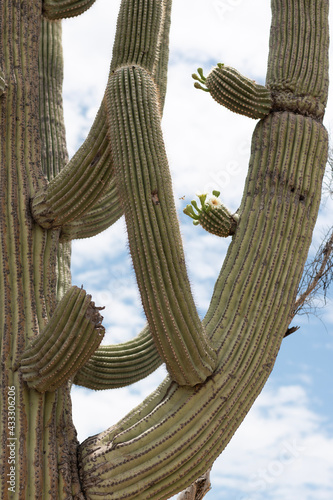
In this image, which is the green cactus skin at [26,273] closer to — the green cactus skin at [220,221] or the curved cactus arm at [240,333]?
the curved cactus arm at [240,333]

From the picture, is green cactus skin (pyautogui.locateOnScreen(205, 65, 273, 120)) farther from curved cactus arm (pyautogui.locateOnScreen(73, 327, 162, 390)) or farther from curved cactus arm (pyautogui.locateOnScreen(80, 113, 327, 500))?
curved cactus arm (pyautogui.locateOnScreen(73, 327, 162, 390))

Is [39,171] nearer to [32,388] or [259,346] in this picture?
[32,388]

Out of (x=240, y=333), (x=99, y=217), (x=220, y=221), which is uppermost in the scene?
(x=99, y=217)

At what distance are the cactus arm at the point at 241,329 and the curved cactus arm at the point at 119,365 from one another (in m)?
1.02

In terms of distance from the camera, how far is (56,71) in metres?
6.06

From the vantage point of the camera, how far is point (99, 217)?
18.8 feet

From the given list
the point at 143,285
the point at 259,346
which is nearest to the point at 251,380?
the point at 259,346

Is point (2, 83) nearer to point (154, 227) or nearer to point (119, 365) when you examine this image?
point (154, 227)

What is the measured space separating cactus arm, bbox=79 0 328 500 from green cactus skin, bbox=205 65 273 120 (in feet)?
0.36

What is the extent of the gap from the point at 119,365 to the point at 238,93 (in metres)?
2.11

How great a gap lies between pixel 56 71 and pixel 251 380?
3.07 m

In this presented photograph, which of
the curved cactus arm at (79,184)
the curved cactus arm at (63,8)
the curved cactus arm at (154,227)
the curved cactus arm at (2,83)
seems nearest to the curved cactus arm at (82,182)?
the curved cactus arm at (79,184)

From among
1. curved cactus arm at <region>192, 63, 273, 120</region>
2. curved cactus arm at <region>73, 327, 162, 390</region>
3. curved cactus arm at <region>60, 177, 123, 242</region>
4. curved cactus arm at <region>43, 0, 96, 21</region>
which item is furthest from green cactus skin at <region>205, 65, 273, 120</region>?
curved cactus arm at <region>73, 327, 162, 390</region>

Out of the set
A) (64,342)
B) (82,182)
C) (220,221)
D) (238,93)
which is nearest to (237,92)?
(238,93)
